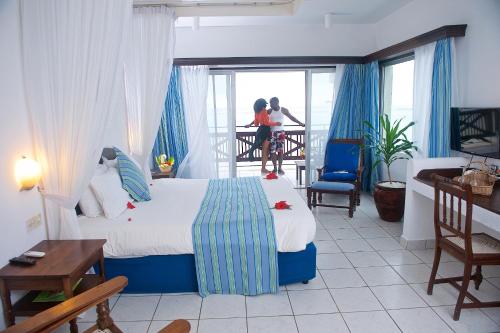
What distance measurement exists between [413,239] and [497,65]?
5.80 feet

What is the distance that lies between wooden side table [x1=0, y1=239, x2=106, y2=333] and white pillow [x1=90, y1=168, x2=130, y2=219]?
0.60 meters

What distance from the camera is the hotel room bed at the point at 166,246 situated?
2711 millimetres

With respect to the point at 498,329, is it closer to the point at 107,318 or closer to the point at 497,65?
the point at 497,65

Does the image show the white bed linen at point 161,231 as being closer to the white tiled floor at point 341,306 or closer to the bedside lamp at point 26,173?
the white tiled floor at point 341,306

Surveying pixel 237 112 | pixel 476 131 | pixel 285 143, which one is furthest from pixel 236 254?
pixel 285 143

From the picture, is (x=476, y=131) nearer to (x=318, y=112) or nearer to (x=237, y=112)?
(x=318, y=112)

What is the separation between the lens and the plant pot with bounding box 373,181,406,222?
425 centimetres

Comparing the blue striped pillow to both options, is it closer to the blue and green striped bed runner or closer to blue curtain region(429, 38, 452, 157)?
the blue and green striped bed runner

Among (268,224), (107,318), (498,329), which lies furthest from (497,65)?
(107,318)

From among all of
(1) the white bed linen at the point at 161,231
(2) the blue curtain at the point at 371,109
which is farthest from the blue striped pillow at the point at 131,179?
(2) the blue curtain at the point at 371,109

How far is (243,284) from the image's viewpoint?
9.21 ft

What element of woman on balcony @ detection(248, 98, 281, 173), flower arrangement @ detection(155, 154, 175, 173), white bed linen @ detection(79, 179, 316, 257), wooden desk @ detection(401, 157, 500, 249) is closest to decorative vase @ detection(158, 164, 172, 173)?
flower arrangement @ detection(155, 154, 175, 173)

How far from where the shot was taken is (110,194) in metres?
3.00

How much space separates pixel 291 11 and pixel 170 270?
135 inches
